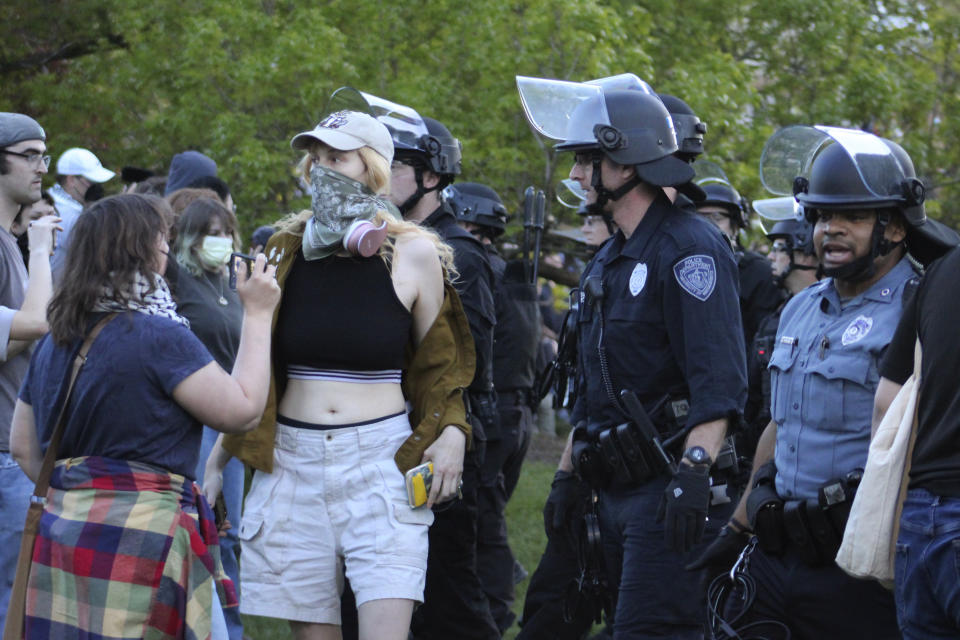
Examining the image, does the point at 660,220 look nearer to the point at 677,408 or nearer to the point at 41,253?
the point at 677,408

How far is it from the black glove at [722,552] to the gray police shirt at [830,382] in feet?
0.87

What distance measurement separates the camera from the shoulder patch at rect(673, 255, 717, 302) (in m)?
4.41

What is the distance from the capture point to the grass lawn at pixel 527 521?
7191 millimetres

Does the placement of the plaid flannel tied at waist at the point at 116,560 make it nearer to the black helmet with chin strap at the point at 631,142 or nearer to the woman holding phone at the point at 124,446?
the woman holding phone at the point at 124,446

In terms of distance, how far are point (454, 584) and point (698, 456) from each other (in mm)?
1958

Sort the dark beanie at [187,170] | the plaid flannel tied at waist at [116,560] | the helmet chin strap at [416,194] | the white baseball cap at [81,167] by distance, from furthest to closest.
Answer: the white baseball cap at [81,167]
the dark beanie at [187,170]
the helmet chin strap at [416,194]
the plaid flannel tied at waist at [116,560]

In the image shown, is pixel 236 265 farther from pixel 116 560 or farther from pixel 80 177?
pixel 80 177

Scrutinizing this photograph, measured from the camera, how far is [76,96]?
1377 cm

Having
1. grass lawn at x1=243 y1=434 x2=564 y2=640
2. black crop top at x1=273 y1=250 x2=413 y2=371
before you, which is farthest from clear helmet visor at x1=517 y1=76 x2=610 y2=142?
grass lawn at x1=243 y1=434 x2=564 y2=640

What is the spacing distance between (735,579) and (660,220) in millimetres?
1286

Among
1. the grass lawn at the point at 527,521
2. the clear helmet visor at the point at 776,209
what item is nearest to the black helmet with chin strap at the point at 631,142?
the clear helmet visor at the point at 776,209

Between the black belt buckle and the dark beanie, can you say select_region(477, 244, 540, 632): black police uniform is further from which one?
the black belt buckle

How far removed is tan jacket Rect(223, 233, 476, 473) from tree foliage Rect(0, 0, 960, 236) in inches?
286

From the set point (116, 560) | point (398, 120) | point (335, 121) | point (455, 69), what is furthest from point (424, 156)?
point (455, 69)
